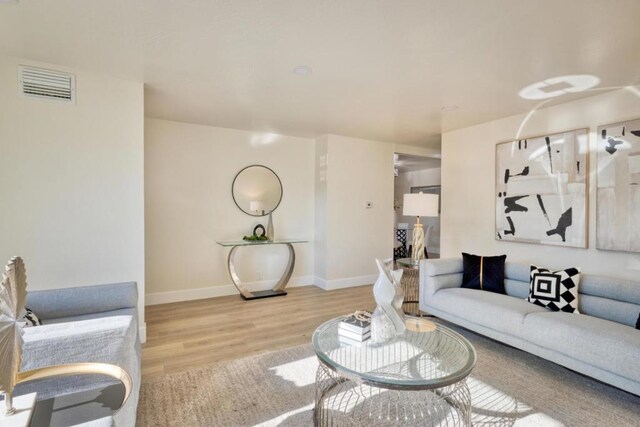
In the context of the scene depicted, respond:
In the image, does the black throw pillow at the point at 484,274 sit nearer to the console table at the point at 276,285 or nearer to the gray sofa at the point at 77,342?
the console table at the point at 276,285

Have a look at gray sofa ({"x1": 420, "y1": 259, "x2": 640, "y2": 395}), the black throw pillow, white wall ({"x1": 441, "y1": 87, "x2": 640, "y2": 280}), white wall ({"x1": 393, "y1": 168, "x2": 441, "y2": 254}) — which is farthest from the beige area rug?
white wall ({"x1": 393, "y1": 168, "x2": 441, "y2": 254})

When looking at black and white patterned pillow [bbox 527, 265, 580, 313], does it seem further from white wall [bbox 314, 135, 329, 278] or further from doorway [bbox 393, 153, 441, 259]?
doorway [bbox 393, 153, 441, 259]

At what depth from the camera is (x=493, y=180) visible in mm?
3979

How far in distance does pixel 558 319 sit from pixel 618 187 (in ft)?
5.05

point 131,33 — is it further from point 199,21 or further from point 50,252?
point 50,252

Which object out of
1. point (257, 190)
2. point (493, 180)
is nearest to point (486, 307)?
point (493, 180)

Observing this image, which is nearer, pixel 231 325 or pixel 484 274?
→ pixel 484 274

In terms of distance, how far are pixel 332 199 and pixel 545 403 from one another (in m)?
3.50

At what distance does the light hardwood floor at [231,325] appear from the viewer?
2697mm

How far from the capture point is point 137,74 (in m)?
2.72

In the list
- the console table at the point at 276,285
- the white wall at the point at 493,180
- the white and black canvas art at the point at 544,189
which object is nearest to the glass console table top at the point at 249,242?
the console table at the point at 276,285

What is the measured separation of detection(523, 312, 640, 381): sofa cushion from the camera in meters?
1.94

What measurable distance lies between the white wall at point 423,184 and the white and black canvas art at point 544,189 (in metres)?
4.55

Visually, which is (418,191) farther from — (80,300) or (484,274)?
(80,300)
